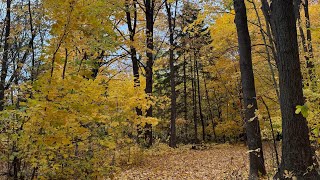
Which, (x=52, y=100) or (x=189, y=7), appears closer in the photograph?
(x=52, y=100)

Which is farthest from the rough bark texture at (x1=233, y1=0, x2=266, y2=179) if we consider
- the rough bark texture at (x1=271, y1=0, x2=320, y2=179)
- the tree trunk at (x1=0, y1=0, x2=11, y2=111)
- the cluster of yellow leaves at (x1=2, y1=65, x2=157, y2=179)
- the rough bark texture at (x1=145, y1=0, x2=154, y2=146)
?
the rough bark texture at (x1=145, y1=0, x2=154, y2=146)

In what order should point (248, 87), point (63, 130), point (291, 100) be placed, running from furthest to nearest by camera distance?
point (248, 87)
point (63, 130)
point (291, 100)

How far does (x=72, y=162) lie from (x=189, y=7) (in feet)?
48.9

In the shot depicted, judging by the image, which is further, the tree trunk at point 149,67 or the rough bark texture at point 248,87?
the tree trunk at point 149,67

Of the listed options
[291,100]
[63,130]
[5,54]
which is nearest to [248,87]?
[291,100]

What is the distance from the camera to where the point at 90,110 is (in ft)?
15.3

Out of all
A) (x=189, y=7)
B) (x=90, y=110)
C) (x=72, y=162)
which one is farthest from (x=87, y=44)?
(x=189, y=7)

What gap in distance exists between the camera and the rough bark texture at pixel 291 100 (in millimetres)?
3750

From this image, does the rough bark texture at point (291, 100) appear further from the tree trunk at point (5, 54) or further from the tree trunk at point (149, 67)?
the tree trunk at point (149, 67)

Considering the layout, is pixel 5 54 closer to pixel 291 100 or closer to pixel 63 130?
pixel 63 130

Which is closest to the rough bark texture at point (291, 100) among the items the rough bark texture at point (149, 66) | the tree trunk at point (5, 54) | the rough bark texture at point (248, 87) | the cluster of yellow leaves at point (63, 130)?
the rough bark texture at point (248, 87)

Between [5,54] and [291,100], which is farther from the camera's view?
[5,54]

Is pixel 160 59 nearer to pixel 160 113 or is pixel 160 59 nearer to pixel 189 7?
pixel 189 7

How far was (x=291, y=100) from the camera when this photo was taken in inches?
149
